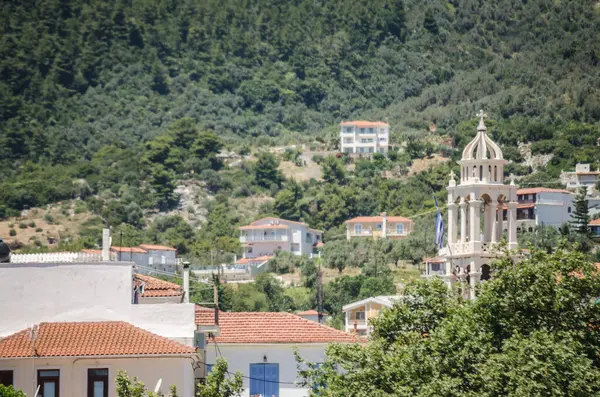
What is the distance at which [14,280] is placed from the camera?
150 ft

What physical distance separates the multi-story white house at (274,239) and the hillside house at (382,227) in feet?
17.7

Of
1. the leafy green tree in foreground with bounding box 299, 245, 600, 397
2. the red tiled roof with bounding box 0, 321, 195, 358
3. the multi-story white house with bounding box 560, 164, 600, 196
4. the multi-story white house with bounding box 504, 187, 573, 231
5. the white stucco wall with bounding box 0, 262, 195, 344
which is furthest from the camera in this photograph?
the multi-story white house with bounding box 560, 164, 600, 196

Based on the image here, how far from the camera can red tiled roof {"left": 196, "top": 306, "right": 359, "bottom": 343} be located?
48938 millimetres

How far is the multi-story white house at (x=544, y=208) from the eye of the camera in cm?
16700

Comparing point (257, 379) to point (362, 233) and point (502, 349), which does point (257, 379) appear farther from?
point (362, 233)

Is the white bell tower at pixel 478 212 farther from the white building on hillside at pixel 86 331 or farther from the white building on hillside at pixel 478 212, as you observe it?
the white building on hillside at pixel 86 331

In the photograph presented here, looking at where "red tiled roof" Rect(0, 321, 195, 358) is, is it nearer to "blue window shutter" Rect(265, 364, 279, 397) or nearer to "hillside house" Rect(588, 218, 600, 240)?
"blue window shutter" Rect(265, 364, 279, 397)

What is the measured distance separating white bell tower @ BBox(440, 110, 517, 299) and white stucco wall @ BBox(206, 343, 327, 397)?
24.5m

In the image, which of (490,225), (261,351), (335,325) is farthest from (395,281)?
(261,351)

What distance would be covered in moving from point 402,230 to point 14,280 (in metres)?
147

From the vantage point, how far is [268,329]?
164 feet

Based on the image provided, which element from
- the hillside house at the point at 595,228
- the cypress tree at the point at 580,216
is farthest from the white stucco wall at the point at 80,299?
the hillside house at the point at 595,228

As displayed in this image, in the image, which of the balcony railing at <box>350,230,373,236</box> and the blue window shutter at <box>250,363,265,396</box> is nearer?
the blue window shutter at <box>250,363,265,396</box>

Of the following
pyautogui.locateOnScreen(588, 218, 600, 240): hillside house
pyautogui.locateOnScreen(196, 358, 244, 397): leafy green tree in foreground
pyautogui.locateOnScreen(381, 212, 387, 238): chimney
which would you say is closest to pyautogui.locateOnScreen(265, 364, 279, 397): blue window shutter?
pyautogui.locateOnScreen(196, 358, 244, 397): leafy green tree in foreground
